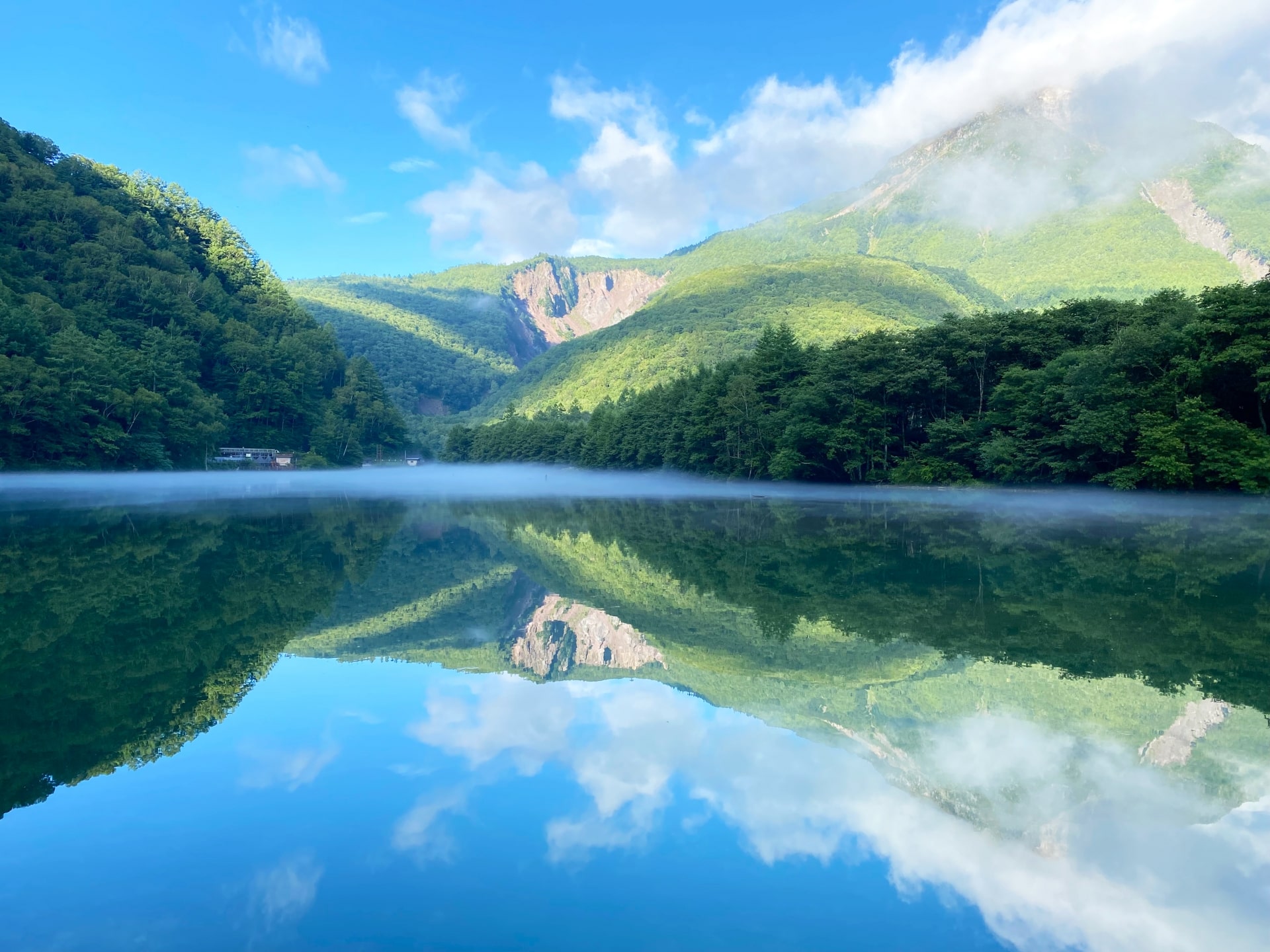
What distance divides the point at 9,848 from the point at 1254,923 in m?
6.56

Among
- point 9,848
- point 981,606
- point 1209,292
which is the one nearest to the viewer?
point 9,848

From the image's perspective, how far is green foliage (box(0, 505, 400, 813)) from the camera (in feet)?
18.5

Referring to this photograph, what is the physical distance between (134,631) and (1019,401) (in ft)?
128

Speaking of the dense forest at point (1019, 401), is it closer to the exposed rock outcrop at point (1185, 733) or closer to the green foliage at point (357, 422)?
the exposed rock outcrop at point (1185, 733)

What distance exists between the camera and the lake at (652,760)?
364cm

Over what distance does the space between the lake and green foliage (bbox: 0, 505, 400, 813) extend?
0.18 ft

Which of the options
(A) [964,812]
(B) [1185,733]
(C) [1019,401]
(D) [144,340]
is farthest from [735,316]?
(A) [964,812]

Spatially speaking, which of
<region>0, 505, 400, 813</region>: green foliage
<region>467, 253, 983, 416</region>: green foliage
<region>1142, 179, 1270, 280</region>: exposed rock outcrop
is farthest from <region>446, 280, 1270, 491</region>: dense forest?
<region>1142, 179, 1270, 280</region>: exposed rock outcrop

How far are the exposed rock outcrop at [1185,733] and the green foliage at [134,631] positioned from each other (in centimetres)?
756

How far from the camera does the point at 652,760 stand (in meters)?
5.62

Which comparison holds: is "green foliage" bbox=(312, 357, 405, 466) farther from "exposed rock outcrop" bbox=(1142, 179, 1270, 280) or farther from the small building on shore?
"exposed rock outcrop" bbox=(1142, 179, 1270, 280)

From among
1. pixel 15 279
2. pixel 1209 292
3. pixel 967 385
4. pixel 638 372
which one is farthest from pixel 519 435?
pixel 1209 292

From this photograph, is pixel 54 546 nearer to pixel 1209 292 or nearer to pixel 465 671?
pixel 465 671

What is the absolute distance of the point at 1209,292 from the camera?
29047 mm
